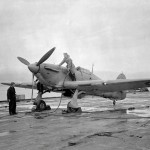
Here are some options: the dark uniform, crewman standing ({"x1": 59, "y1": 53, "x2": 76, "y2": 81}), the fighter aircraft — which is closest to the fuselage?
the fighter aircraft

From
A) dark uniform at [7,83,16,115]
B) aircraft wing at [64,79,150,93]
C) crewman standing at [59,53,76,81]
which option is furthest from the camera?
crewman standing at [59,53,76,81]

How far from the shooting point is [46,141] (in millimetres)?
5797

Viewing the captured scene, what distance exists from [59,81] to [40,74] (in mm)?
1346

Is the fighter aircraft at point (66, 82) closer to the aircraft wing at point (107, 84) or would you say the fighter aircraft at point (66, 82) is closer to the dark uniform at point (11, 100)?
the aircraft wing at point (107, 84)

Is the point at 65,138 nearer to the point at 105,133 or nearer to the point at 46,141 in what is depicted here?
the point at 46,141

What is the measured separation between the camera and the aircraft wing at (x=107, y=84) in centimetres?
1321

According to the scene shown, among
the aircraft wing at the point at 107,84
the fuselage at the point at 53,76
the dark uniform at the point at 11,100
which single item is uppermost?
the fuselage at the point at 53,76

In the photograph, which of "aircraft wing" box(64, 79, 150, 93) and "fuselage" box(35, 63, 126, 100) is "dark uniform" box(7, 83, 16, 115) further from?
"aircraft wing" box(64, 79, 150, 93)

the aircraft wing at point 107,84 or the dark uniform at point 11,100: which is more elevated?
the aircraft wing at point 107,84

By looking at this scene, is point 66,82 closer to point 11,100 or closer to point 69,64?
point 69,64

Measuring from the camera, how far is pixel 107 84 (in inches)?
546

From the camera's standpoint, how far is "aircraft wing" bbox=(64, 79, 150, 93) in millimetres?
13213

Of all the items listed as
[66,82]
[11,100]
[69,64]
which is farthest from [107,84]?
[11,100]

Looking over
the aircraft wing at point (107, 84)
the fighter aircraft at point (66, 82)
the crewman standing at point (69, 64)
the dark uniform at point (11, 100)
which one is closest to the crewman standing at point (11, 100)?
the dark uniform at point (11, 100)
